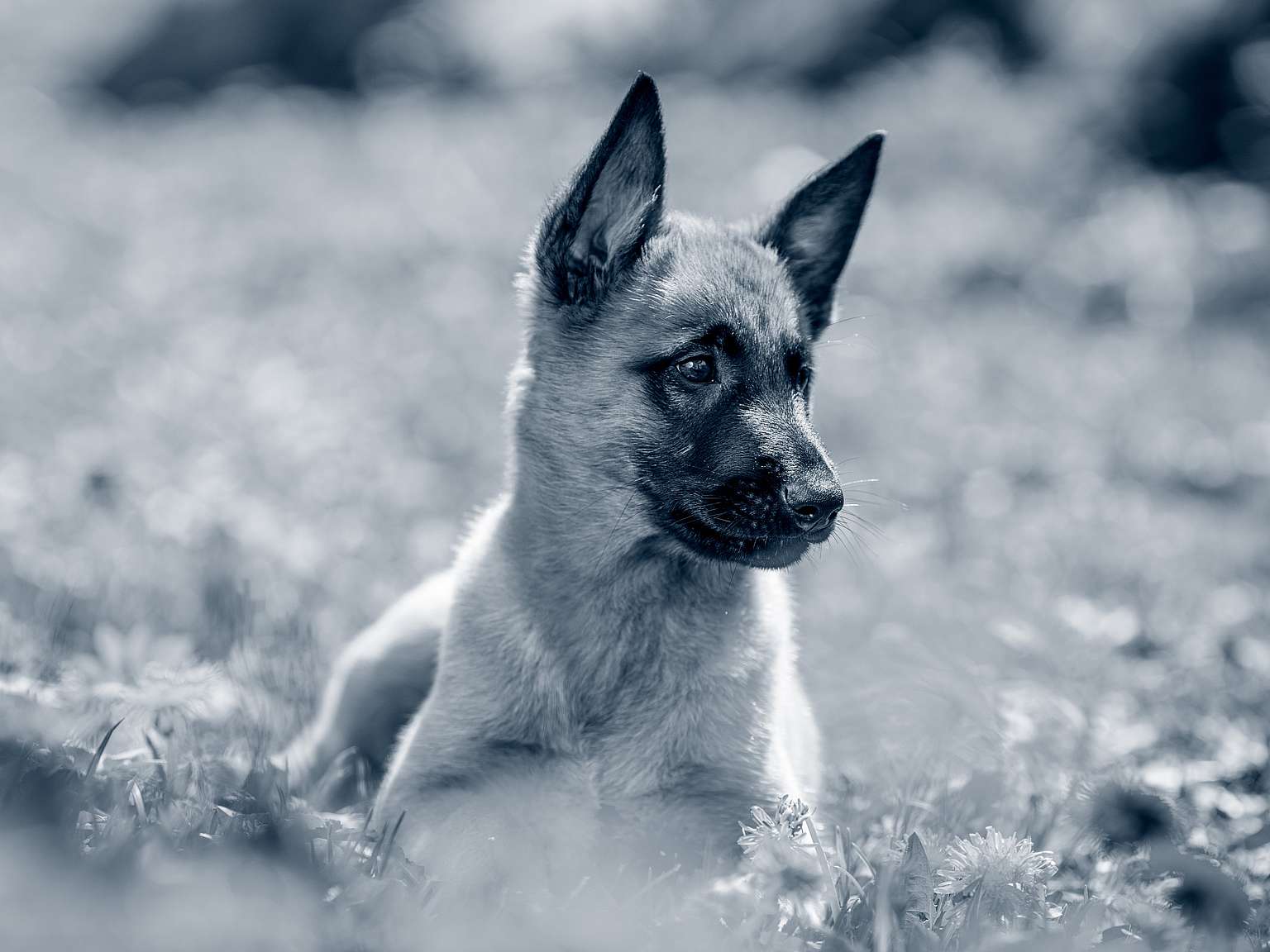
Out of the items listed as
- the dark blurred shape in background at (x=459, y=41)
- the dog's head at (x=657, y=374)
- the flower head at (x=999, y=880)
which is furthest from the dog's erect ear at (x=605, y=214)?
the dark blurred shape in background at (x=459, y=41)

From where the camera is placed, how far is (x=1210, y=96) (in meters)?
11.4

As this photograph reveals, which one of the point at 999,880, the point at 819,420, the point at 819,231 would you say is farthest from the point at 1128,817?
the point at 819,420

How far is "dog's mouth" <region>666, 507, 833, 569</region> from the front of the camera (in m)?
2.98

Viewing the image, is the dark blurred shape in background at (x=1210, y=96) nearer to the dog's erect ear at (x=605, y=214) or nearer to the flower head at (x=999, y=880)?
the dog's erect ear at (x=605, y=214)

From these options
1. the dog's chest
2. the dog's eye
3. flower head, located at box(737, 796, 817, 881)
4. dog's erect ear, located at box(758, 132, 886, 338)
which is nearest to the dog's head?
the dog's eye

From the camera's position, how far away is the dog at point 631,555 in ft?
9.68

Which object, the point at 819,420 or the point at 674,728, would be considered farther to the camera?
the point at 819,420

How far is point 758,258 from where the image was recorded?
3506 mm

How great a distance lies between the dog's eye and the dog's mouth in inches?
13.3

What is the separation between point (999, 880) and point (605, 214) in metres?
1.88

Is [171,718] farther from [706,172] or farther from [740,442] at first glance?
[706,172]

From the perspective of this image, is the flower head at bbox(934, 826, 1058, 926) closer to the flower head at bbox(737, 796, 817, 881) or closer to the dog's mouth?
the flower head at bbox(737, 796, 817, 881)

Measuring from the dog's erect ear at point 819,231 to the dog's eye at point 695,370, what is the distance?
67 cm

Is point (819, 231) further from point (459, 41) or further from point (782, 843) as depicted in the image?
point (459, 41)
